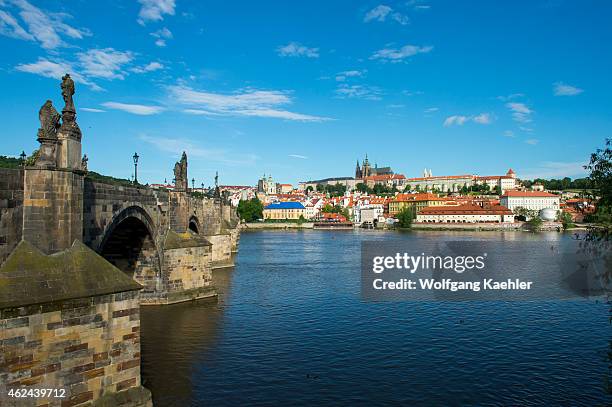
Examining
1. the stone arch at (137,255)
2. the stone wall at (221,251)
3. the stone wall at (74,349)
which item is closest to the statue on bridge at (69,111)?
the stone wall at (74,349)

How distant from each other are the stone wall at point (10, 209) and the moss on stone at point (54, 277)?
0.72 ft

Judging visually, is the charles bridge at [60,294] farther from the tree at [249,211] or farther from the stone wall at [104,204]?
the tree at [249,211]

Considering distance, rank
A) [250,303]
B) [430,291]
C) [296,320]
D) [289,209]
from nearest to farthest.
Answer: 1. [296,320]
2. [250,303]
3. [430,291]
4. [289,209]

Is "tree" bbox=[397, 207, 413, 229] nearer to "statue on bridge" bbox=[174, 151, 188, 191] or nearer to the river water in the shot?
the river water

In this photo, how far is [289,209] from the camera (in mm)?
182750

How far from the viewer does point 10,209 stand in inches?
491

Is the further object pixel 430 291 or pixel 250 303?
pixel 430 291

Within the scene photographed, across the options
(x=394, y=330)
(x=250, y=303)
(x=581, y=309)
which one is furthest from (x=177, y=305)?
(x=581, y=309)

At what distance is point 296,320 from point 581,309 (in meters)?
17.3

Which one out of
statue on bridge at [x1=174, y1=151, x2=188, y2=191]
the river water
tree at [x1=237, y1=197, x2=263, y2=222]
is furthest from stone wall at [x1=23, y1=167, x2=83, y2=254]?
tree at [x1=237, y1=197, x2=263, y2=222]

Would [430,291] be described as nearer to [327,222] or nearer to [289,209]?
[327,222]

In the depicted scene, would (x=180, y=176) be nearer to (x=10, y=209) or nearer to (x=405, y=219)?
(x=10, y=209)

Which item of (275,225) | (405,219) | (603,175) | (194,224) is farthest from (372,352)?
(275,225)

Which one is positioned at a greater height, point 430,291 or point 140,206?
point 140,206
